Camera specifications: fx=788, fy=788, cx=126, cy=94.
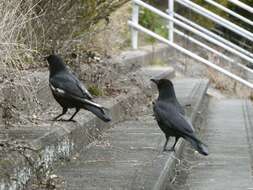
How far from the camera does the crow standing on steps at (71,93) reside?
695 centimetres

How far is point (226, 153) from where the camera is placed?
27.2 feet

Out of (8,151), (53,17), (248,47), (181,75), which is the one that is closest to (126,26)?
(181,75)

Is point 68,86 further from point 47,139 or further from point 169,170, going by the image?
point 169,170

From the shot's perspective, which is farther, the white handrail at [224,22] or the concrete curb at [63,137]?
the white handrail at [224,22]

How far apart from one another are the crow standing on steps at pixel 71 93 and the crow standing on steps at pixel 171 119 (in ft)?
1.61

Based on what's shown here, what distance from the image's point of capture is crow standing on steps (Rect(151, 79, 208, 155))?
6.73 meters

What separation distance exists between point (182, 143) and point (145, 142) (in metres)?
0.51

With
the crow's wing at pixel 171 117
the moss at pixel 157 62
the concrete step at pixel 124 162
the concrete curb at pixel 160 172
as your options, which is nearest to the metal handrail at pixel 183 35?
the moss at pixel 157 62

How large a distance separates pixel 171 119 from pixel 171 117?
0.02 meters

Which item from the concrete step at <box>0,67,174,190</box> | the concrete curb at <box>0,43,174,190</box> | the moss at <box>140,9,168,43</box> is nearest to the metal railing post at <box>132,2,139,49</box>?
the moss at <box>140,9,168,43</box>

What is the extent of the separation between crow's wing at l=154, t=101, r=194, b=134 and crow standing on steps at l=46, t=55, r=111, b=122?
0.47m

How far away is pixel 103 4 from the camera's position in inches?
429

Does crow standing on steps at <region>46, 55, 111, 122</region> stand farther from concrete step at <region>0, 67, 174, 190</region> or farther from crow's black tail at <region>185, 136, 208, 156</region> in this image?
crow's black tail at <region>185, 136, 208, 156</region>

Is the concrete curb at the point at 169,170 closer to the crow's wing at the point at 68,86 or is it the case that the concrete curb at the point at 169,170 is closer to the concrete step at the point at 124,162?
the concrete step at the point at 124,162
